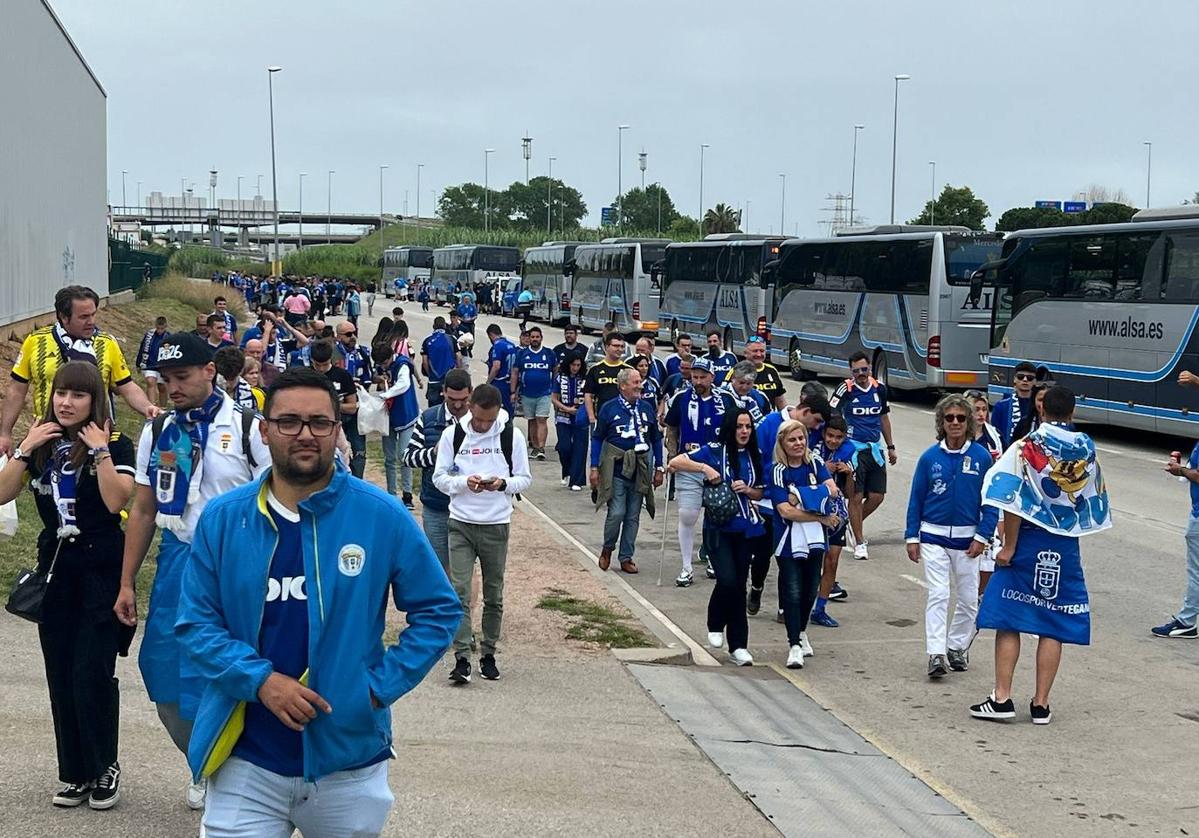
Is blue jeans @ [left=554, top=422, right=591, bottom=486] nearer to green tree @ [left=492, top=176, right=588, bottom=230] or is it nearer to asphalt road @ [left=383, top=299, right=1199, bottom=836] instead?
asphalt road @ [left=383, top=299, right=1199, bottom=836]

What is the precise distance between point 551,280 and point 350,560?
58.0 metres

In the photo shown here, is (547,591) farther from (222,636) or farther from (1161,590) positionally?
(222,636)

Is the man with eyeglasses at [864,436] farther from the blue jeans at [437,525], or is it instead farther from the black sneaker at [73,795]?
the black sneaker at [73,795]

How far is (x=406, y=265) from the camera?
94375 mm

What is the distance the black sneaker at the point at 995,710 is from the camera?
→ 8336 mm

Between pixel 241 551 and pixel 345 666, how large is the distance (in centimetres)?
39

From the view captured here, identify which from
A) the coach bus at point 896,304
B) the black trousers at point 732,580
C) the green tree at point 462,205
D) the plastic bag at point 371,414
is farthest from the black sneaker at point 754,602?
the green tree at point 462,205

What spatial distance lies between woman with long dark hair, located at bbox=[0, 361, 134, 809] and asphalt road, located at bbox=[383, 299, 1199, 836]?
3772 millimetres

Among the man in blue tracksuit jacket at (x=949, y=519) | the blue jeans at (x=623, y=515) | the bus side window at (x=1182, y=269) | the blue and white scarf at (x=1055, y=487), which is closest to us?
the blue and white scarf at (x=1055, y=487)

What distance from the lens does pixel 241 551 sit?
3791 millimetres

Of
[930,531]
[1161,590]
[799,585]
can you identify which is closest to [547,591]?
[799,585]

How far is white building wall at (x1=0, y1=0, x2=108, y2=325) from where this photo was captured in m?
25.1

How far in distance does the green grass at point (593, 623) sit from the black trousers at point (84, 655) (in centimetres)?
449

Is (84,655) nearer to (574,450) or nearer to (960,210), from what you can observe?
(574,450)
